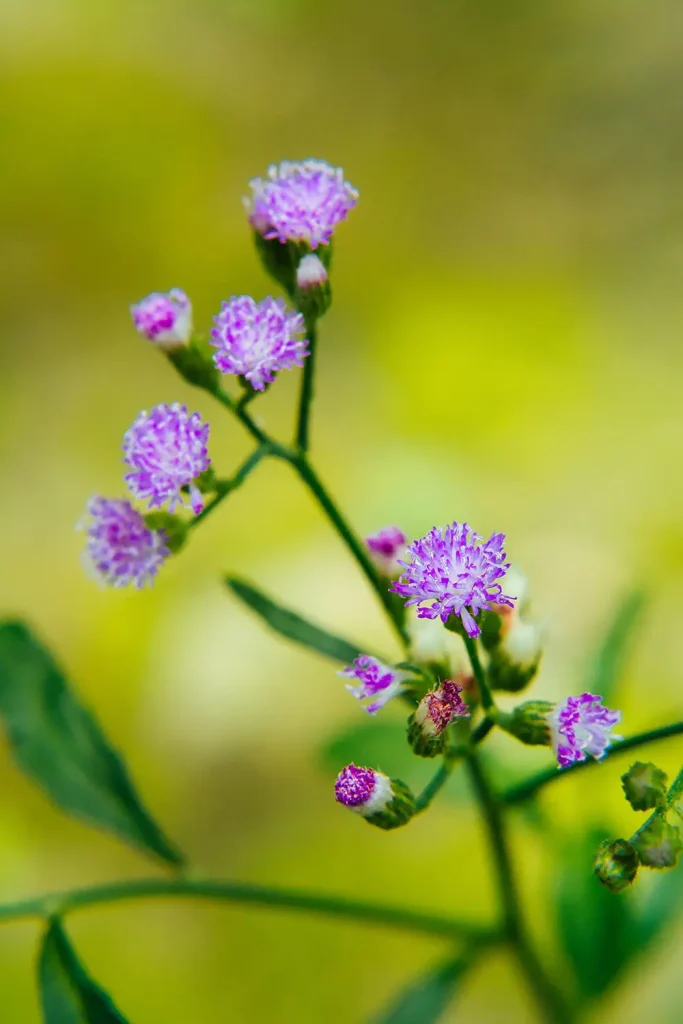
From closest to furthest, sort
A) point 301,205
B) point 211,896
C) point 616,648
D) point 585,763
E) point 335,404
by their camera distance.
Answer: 1. point 585,763
2. point 301,205
3. point 211,896
4. point 616,648
5. point 335,404

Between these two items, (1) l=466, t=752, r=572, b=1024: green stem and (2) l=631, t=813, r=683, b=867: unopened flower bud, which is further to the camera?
(1) l=466, t=752, r=572, b=1024: green stem

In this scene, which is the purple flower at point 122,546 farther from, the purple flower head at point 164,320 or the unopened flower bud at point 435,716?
the unopened flower bud at point 435,716

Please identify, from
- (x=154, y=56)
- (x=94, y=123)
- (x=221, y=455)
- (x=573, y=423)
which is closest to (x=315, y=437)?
(x=221, y=455)

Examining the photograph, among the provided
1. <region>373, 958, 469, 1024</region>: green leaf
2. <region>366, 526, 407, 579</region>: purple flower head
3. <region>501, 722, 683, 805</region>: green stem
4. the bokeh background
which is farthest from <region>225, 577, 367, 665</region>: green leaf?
the bokeh background

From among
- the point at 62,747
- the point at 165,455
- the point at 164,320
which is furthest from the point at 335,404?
the point at 165,455

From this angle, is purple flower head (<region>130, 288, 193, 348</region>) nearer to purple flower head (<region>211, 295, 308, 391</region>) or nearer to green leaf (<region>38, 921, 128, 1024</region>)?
purple flower head (<region>211, 295, 308, 391</region>)

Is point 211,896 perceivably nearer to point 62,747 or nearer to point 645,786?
point 62,747
